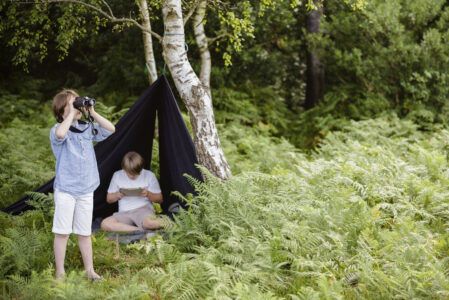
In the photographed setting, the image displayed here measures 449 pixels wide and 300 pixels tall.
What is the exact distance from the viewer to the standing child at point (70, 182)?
349cm

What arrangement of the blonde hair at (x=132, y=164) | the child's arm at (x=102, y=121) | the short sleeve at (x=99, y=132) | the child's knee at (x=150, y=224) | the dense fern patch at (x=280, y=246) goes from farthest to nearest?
the blonde hair at (x=132, y=164) < the child's knee at (x=150, y=224) < the short sleeve at (x=99, y=132) < the child's arm at (x=102, y=121) < the dense fern patch at (x=280, y=246)

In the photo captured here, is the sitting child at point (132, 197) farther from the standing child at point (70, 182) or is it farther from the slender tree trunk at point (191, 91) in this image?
the standing child at point (70, 182)

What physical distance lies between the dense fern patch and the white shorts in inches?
Answer: 15.7

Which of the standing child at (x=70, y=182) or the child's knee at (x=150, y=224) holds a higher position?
the standing child at (x=70, y=182)

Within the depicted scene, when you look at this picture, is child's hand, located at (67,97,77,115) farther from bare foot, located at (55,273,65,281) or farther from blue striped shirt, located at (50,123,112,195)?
bare foot, located at (55,273,65,281)

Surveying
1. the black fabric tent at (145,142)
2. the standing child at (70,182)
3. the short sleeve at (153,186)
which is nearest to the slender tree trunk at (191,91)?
the black fabric tent at (145,142)

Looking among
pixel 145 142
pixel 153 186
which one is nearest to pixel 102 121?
pixel 153 186

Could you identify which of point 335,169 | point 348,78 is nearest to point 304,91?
point 348,78

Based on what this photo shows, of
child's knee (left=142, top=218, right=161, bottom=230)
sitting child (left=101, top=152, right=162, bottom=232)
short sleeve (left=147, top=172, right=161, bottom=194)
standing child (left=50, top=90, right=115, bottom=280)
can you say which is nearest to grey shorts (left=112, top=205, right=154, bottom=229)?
sitting child (left=101, top=152, right=162, bottom=232)

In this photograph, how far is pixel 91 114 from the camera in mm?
3705

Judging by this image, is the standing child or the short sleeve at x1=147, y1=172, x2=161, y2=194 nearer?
the standing child

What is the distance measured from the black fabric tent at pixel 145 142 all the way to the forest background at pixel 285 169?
1.44ft

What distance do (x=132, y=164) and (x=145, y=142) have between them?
74 centimetres

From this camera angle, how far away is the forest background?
338cm
